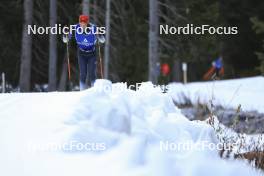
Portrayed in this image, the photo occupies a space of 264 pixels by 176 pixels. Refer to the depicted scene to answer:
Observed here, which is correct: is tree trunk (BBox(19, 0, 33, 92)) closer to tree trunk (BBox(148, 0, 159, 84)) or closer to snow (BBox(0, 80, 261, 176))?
tree trunk (BBox(148, 0, 159, 84))

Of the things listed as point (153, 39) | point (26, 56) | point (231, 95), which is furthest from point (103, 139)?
point (26, 56)

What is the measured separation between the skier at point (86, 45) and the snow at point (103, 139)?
4.14 meters

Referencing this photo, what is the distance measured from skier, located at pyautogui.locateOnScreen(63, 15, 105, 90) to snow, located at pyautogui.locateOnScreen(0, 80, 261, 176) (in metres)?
4.14

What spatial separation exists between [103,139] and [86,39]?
5934 mm

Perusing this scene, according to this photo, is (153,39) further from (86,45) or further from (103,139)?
(103,139)

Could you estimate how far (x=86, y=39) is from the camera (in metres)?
A: 12.5

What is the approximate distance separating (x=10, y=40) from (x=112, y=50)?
4.32 meters

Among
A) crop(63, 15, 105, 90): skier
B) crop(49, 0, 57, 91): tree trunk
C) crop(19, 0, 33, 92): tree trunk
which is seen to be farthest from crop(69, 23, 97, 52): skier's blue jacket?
crop(19, 0, 33, 92): tree trunk

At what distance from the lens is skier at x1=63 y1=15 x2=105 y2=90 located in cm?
1234

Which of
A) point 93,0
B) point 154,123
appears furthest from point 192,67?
point 154,123

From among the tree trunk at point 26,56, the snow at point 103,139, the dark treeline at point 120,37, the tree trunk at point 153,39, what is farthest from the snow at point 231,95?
the snow at point 103,139

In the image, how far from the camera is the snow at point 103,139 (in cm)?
639

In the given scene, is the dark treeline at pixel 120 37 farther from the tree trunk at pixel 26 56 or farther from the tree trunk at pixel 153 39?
the tree trunk at pixel 153 39

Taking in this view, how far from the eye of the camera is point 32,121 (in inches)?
289
